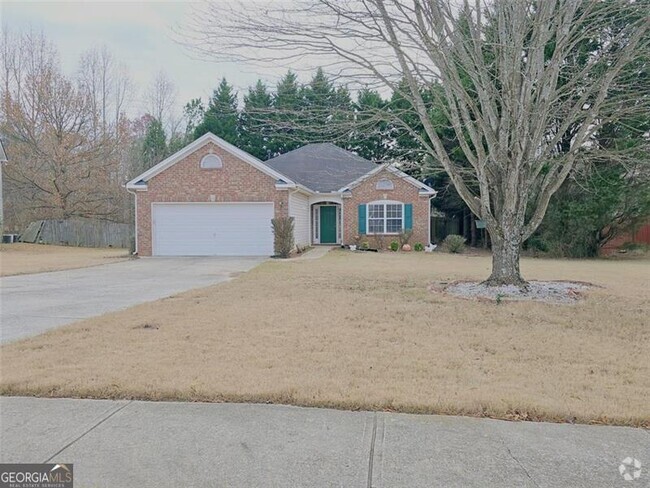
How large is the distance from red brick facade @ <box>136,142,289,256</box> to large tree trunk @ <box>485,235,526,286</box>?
10331 mm

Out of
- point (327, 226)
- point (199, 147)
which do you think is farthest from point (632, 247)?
point (199, 147)

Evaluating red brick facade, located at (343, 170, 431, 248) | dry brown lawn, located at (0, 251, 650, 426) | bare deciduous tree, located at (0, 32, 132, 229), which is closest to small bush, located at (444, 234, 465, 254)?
red brick facade, located at (343, 170, 431, 248)

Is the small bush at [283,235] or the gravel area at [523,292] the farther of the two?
the small bush at [283,235]

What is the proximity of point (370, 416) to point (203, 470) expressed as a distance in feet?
4.08

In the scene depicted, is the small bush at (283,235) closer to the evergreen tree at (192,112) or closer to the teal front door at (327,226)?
the teal front door at (327,226)

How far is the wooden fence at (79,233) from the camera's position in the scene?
2697 cm

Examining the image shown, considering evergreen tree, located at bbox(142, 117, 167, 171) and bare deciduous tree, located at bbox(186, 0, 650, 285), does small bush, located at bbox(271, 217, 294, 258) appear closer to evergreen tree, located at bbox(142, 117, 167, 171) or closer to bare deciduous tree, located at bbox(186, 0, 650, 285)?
bare deciduous tree, located at bbox(186, 0, 650, 285)

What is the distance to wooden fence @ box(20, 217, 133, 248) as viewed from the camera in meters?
27.0

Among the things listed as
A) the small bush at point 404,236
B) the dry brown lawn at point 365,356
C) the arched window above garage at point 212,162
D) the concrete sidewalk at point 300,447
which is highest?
the arched window above garage at point 212,162

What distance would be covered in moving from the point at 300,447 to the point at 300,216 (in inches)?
708

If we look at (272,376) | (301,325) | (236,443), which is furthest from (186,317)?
(236,443)

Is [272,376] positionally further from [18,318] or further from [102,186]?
[102,186]

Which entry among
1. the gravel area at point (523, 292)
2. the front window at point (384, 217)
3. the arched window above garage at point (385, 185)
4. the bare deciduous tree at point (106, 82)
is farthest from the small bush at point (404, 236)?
the bare deciduous tree at point (106, 82)

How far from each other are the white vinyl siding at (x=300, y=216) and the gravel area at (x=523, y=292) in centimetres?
1036
